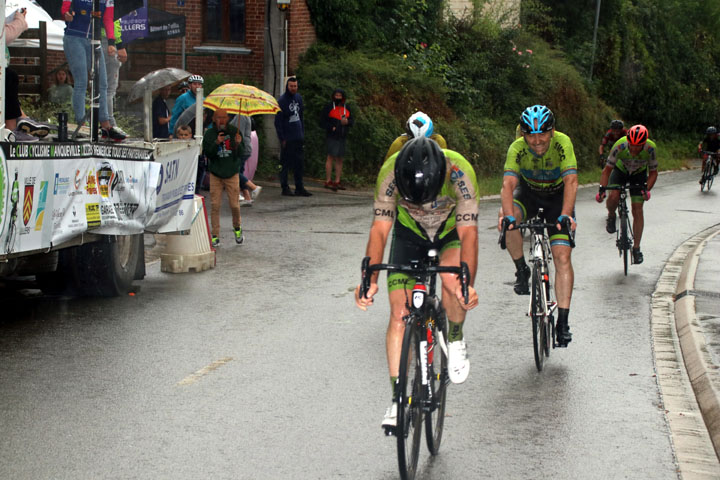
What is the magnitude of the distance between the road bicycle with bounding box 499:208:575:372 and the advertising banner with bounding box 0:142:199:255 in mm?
3745

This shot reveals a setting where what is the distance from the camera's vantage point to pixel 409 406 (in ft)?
17.1

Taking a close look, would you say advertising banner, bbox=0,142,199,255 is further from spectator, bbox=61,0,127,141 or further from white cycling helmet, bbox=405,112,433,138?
white cycling helmet, bbox=405,112,433,138

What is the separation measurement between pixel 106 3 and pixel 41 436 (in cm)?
554

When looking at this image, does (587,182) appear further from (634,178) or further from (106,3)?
(106,3)

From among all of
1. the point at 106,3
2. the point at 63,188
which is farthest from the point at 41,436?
the point at 106,3

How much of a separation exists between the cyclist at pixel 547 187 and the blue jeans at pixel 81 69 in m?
4.61

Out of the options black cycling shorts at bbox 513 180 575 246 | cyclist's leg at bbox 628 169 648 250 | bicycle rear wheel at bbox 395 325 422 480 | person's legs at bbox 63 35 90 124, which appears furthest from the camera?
cyclist's leg at bbox 628 169 648 250

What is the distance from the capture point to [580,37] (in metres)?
39.8

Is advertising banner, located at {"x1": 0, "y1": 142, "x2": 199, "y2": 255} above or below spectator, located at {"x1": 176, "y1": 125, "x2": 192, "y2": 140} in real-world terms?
below

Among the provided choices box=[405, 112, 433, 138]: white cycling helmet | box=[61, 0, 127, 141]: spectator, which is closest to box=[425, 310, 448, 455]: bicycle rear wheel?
box=[405, 112, 433, 138]: white cycling helmet

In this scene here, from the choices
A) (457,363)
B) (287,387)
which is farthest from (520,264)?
(457,363)

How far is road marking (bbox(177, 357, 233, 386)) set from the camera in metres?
7.40

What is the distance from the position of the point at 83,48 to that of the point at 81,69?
24 cm

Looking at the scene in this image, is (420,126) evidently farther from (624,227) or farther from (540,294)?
(624,227)
